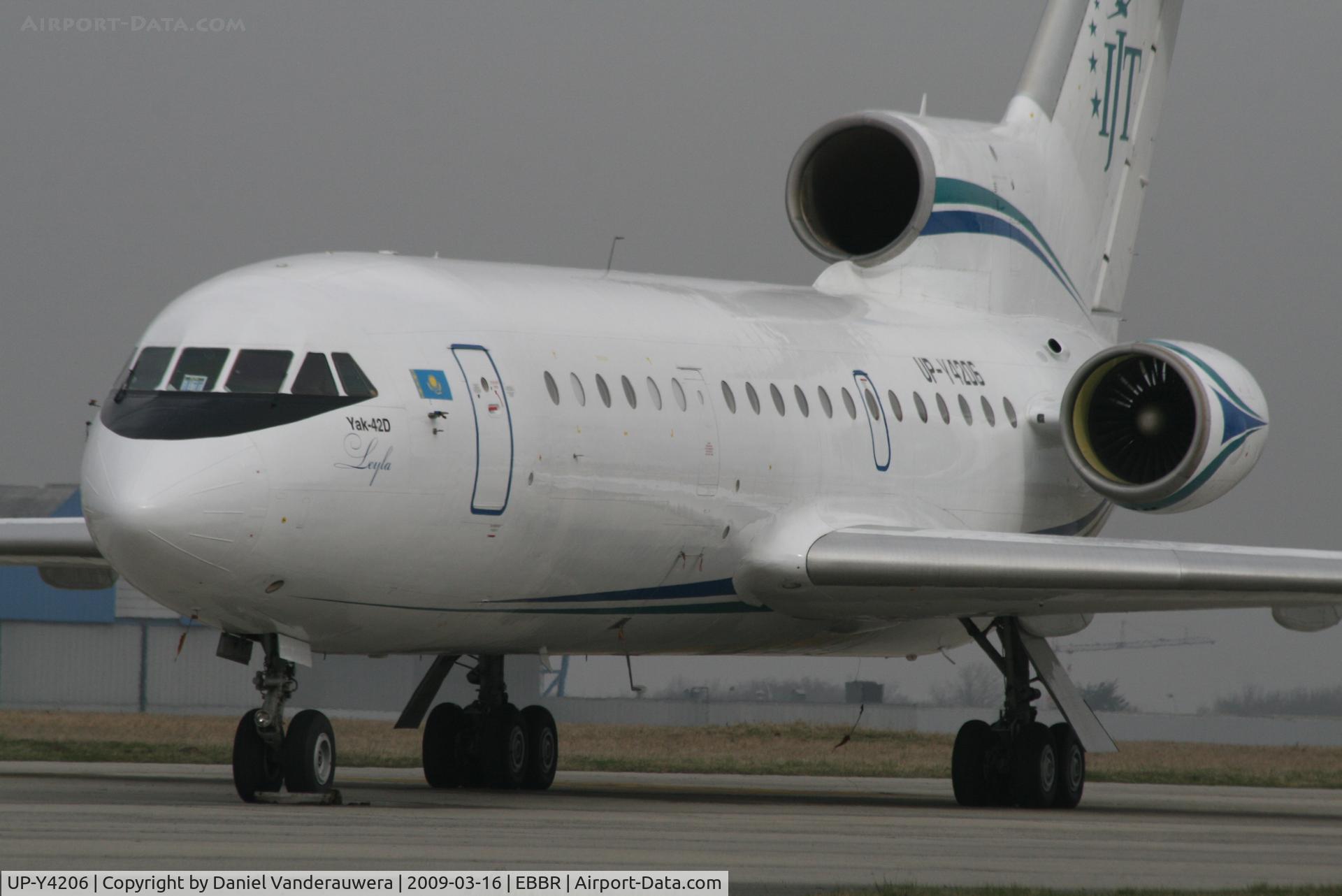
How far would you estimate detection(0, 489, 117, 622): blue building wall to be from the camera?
6831cm

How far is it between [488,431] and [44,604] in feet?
173

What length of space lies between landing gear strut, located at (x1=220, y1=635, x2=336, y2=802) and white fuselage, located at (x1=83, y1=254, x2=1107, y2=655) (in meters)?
0.72

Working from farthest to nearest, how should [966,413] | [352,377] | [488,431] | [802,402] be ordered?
[966,413]
[802,402]
[488,431]
[352,377]

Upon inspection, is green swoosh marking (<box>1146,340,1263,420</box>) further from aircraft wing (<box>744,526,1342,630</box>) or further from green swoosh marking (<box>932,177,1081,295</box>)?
green swoosh marking (<box>932,177,1081,295</box>)

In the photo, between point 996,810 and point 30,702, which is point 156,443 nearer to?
point 996,810

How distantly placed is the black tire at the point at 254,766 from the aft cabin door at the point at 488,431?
262cm

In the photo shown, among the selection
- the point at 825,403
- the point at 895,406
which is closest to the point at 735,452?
the point at 825,403

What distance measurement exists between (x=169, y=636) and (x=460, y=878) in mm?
58369

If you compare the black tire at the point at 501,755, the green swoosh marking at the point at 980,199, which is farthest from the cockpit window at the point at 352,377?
the green swoosh marking at the point at 980,199

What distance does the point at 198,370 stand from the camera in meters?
18.1

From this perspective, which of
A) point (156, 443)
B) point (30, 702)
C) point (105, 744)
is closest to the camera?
point (156, 443)

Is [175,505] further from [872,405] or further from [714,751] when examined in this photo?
[714,751]

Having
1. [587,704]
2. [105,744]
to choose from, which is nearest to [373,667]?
[587,704]

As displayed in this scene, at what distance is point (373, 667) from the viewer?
6681cm
